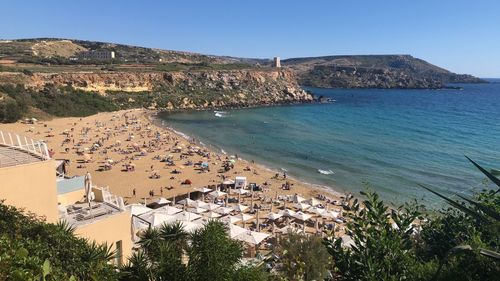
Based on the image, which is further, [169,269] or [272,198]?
[272,198]

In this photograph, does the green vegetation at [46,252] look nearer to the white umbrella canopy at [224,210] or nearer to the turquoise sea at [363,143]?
the white umbrella canopy at [224,210]

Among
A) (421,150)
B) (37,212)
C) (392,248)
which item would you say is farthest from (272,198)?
(421,150)

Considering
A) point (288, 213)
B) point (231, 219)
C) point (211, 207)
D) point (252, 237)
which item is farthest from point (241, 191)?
point (252, 237)

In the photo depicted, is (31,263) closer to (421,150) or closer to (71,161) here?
(71,161)

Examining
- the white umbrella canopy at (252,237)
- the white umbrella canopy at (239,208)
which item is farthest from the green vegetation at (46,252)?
the white umbrella canopy at (239,208)

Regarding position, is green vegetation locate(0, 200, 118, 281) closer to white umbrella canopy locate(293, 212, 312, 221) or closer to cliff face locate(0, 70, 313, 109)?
white umbrella canopy locate(293, 212, 312, 221)

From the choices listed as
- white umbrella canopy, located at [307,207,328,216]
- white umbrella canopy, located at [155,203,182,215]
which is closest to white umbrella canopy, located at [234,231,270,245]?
white umbrella canopy, located at [155,203,182,215]
